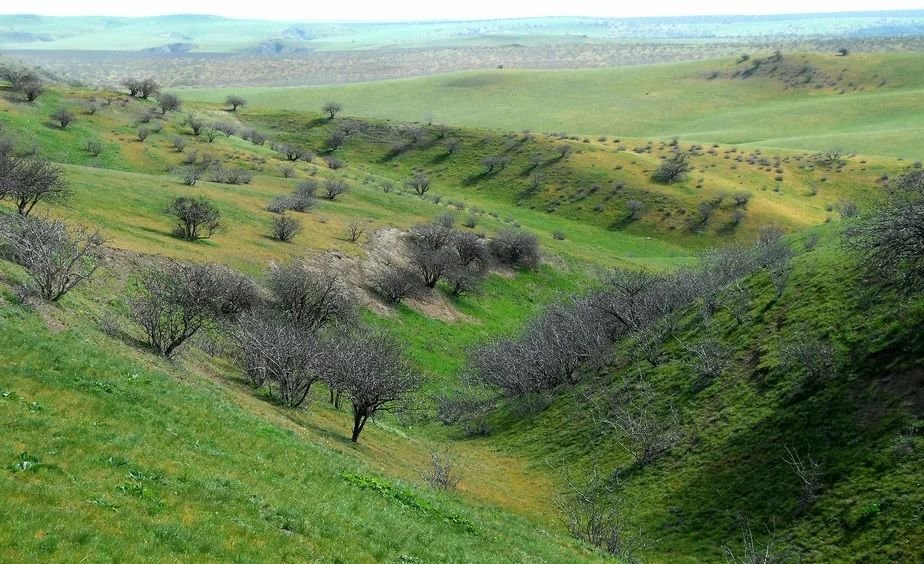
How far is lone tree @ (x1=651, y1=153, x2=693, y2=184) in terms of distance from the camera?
10556cm

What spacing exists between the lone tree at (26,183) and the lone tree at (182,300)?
7369 mm

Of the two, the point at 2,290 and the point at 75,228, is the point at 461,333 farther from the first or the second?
the point at 2,290

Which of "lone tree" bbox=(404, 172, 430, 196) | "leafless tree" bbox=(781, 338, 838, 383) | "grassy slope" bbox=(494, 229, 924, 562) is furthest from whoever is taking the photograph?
"lone tree" bbox=(404, 172, 430, 196)

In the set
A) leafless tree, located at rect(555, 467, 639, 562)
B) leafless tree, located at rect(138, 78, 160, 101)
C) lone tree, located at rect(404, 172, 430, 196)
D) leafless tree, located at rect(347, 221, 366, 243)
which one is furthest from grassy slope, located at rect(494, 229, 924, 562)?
leafless tree, located at rect(138, 78, 160, 101)

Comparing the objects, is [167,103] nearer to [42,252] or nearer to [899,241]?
[42,252]

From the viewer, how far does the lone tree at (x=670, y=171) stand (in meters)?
106

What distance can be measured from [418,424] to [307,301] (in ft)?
31.2

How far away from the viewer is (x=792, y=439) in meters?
26.3

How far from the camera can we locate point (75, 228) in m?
41.0

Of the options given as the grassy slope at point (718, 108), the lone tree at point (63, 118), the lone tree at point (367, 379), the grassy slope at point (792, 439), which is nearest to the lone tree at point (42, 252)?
the lone tree at point (367, 379)

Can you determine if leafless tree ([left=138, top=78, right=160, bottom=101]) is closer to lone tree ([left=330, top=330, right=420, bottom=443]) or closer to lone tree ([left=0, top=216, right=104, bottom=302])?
lone tree ([left=0, top=216, right=104, bottom=302])

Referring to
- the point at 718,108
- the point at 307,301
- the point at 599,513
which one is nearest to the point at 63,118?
the point at 307,301

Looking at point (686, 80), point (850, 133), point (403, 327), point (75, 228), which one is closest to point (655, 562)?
point (403, 327)

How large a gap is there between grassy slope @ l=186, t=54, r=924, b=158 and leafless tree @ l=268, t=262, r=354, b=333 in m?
109
